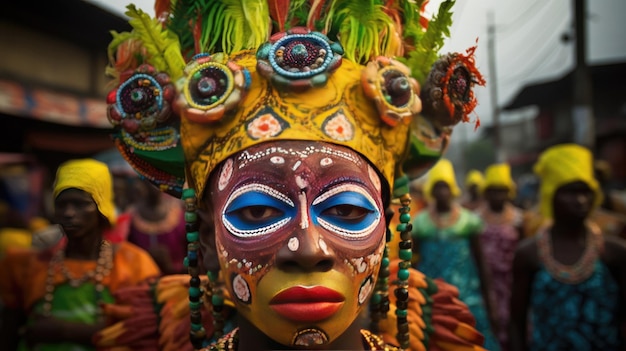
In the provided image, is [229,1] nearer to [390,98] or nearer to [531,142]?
[390,98]

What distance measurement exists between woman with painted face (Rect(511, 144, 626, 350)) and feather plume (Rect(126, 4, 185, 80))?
2.82m

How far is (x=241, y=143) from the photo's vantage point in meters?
1.71

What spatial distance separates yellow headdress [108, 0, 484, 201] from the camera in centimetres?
171

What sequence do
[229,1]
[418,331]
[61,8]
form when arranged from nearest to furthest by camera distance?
[229,1] < [418,331] < [61,8]

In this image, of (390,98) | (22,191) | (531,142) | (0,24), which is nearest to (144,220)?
(22,191)

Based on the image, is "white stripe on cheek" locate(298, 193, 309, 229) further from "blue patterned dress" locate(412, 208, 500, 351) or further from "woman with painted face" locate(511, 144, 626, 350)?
"blue patterned dress" locate(412, 208, 500, 351)

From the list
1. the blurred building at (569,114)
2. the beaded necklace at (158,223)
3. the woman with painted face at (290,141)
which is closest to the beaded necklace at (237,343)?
the woman with painted face at (290,141)

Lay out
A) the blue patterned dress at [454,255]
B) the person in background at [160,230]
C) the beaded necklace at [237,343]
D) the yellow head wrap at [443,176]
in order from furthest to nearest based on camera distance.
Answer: the yellow head wrap at [443,176] → the blue patterned dress at [454,255] → the person in background at [160,230] → the beaded necklace at [237,343]

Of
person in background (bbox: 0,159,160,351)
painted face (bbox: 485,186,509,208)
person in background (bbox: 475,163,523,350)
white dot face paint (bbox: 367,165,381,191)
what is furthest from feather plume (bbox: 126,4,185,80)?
painted face (bbox: 485,186,509,208)

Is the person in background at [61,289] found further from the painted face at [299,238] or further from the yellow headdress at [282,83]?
the painted face at [299,238]

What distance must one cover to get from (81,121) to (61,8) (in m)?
1.87

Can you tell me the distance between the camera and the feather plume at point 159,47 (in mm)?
1904

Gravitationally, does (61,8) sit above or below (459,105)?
above

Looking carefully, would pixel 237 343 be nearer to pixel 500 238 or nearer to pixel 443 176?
pixel 443 176
